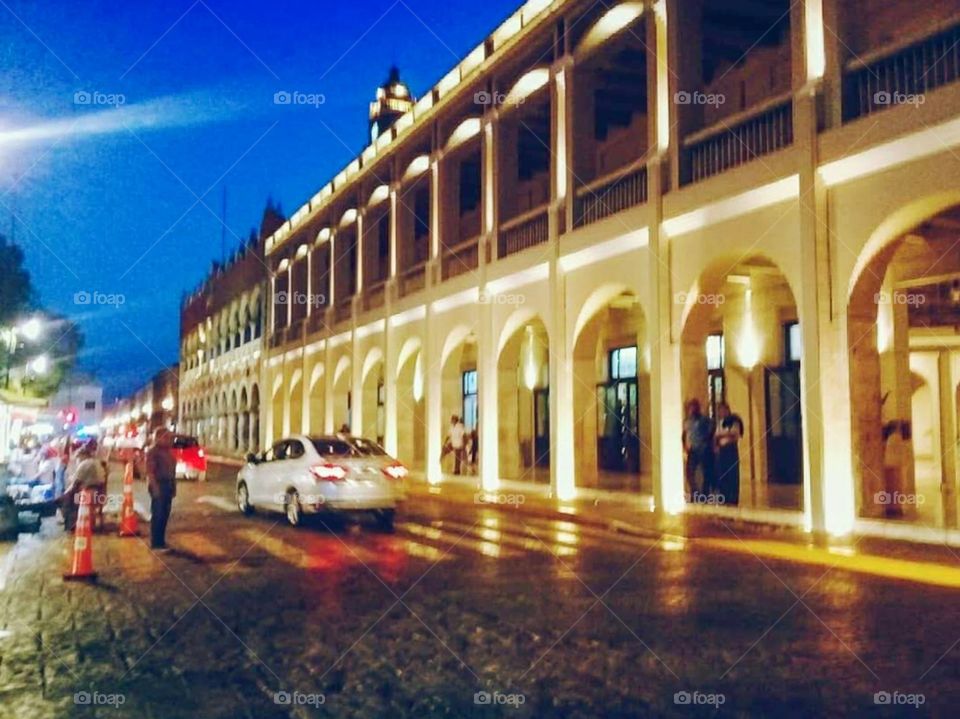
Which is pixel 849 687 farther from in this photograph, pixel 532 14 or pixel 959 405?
pixel 532 14

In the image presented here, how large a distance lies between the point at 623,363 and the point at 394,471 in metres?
11.9

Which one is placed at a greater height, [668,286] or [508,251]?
[508,251]

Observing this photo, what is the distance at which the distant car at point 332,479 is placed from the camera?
1491cm

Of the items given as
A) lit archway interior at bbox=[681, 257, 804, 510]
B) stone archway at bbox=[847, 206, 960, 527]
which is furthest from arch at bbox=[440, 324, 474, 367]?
stone archway at bbox=[847, 206, 960, 527]

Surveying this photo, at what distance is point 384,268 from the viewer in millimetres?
36062

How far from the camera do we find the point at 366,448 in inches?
641

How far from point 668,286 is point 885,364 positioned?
157 inches

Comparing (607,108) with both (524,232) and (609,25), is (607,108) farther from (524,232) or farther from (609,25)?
(609,25)

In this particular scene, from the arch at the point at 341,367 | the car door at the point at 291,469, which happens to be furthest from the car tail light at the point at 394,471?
the arch at the point at 341,367

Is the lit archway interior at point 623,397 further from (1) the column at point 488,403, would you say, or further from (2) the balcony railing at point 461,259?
(2) the balcony railing at point 461,259

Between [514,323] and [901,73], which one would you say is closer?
[901,73]

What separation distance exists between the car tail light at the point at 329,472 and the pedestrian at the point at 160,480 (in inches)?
102

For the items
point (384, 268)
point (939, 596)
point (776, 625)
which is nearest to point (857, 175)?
point (939, 596)

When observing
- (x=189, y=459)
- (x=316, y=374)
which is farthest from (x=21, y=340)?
(x=189, y=459)
